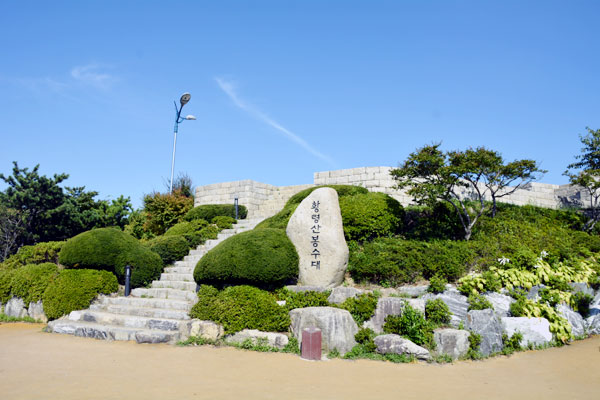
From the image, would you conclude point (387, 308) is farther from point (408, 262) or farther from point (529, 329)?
point (529, 329)

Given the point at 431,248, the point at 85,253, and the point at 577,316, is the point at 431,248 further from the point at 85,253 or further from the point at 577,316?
the point at 85,253

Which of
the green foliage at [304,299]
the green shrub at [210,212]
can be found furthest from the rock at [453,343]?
the green shrub at [210,212]

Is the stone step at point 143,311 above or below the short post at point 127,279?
below

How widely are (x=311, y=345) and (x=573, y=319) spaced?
569 centimetres

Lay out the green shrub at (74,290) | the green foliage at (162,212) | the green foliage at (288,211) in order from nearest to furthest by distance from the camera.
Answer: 1. the green shrub at (74,290)
2. the green foliage at (288,211)
3. the green foliage at (162,212)

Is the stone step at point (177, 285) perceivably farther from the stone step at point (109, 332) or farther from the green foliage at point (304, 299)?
the green foliage at point (304, 299)

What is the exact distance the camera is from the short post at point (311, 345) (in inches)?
262

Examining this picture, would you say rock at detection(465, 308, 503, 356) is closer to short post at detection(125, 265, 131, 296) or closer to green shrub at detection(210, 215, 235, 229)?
short post at detection(125, 265, 131, 296)

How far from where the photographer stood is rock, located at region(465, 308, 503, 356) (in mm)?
7215

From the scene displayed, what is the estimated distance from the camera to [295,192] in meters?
18.6

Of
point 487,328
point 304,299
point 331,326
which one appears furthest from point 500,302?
point 304,299

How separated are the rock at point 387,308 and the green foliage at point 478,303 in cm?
93

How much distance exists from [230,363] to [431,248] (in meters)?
5.39

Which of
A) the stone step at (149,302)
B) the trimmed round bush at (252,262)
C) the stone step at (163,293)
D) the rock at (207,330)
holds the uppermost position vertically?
the trimmed round bush at (252,262)
